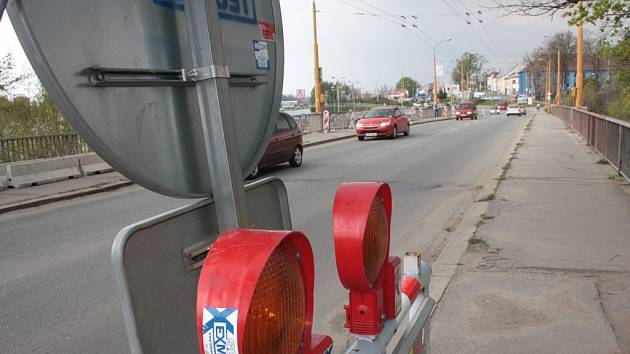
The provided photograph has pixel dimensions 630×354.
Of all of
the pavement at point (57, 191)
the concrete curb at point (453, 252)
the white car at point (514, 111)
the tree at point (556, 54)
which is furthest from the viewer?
the tree at point (556, 54)

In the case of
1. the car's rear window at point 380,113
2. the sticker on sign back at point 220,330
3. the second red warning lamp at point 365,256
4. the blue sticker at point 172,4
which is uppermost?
the blue sticker at point 172,4

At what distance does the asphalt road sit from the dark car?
1.44 feet

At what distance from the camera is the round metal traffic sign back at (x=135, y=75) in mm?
1049

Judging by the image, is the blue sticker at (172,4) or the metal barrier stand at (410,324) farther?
the metal barrier stand at (410,324)

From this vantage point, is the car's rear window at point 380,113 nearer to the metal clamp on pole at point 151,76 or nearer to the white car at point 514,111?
the metal clamp on pole at point 151,76

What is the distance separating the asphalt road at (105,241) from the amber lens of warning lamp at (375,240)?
220 centimetres

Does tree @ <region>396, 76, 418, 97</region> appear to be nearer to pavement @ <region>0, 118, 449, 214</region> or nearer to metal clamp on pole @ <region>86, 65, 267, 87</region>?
pavement @ <region>0, 118, 449, 214</region>

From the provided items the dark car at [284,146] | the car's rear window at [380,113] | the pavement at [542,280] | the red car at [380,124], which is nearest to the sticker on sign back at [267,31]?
the pavement at [542,280]

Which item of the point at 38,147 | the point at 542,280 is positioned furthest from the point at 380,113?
the point at 542,280

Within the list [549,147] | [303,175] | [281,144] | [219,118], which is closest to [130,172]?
[219,118]

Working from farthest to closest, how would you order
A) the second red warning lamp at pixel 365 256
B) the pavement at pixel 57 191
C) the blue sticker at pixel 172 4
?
the pavement at pixel 57 191 → the second red warning lamp at pixel 365 256 → the blue sticker at pixel 172 4

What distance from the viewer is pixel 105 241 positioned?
7258 millimetres

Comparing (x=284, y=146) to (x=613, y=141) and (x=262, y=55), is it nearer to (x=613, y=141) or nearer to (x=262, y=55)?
(x=613, y=141)

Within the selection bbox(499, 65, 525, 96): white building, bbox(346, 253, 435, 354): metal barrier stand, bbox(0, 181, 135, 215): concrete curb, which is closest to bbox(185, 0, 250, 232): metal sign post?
bbox(346, 253, 435, 354): metal barrier stand
